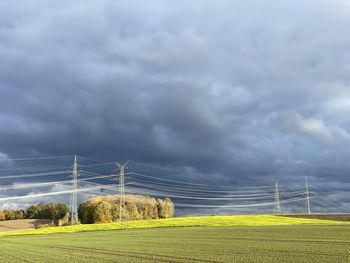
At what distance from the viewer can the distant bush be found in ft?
495

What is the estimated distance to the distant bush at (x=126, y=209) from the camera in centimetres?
15088

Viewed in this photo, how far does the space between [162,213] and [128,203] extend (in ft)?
43.8

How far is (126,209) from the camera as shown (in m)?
164

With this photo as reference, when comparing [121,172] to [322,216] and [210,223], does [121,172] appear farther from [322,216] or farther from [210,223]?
[322,216]

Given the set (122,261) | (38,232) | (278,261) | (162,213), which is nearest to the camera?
(278,261)

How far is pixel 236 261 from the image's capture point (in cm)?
2711

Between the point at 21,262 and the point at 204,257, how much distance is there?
38.3ft

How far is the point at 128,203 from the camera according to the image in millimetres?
168625

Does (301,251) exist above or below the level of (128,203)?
below

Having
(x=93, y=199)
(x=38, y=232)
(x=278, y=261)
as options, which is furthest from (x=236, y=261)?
(x=93, y=199)

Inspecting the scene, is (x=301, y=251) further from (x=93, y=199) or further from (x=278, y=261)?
(x=93, y=199)

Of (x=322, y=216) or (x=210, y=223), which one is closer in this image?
(x=210, y=223)

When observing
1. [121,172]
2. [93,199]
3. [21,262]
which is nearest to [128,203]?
[93,199]

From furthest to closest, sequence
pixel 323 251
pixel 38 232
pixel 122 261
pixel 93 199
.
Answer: pixel 93 199 → pixel 38 232 → pixel 323 251 → pixel 122 261
